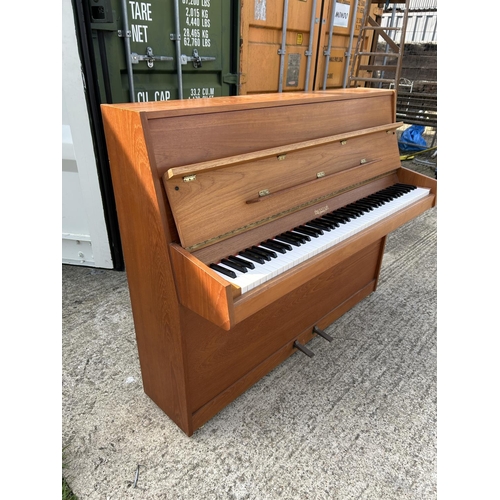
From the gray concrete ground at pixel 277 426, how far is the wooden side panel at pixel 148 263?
0.54 ft

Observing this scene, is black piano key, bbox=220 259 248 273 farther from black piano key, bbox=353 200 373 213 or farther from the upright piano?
black piano key, bbox=353 200 373 213

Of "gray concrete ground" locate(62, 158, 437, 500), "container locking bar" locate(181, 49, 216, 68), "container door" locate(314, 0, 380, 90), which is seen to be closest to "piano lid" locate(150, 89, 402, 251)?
"gray concrete ground" locate(62, 158, 437, 500)

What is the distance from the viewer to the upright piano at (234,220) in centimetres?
127

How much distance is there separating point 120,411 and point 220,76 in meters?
2.38

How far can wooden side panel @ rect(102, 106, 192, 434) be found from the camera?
1258 mm

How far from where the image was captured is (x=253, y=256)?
1.43m

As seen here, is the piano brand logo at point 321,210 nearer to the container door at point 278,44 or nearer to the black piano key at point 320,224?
the black piano key at point 320,224

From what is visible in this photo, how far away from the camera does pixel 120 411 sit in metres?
1.77

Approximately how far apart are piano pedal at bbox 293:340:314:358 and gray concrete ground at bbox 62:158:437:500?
85 millimetres

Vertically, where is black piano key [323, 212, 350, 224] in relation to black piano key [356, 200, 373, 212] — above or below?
above

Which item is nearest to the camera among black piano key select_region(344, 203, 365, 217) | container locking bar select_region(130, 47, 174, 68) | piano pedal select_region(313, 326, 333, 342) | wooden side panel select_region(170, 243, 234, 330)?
wooden side panel select_region(170, 243, 234, 330)

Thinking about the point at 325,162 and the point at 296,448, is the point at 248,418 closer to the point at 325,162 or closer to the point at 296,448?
the point at 296,448

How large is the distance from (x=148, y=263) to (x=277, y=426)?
94 cm

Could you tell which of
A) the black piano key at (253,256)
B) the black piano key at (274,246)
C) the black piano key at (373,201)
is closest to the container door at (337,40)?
the black piano key at (373,201)
